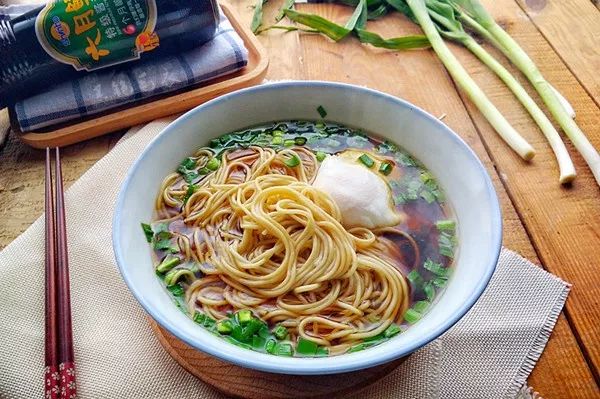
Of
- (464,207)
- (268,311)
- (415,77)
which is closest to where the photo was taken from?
(268,311)

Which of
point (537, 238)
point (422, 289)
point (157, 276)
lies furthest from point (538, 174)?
point (157, 276)

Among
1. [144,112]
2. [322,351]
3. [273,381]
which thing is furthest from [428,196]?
[144,112]

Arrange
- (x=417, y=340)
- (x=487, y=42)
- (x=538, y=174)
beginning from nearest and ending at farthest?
1. (x=417, y=340)
2. (x=538, y=174)
3. (x=487, y=42)

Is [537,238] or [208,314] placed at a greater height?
[208,314]

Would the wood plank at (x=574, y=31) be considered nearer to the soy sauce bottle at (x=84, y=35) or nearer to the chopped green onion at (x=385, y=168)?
the chopped green onion at (x=385, y=168)

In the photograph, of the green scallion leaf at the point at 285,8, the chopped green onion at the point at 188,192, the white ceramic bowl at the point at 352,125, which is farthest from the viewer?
the green scallion leaf at the point at 285,8

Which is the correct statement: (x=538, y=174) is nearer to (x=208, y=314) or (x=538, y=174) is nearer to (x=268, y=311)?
(x=268, y=311)

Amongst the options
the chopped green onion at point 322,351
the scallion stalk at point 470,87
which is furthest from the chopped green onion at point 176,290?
the scallion stalk at point 470,87
